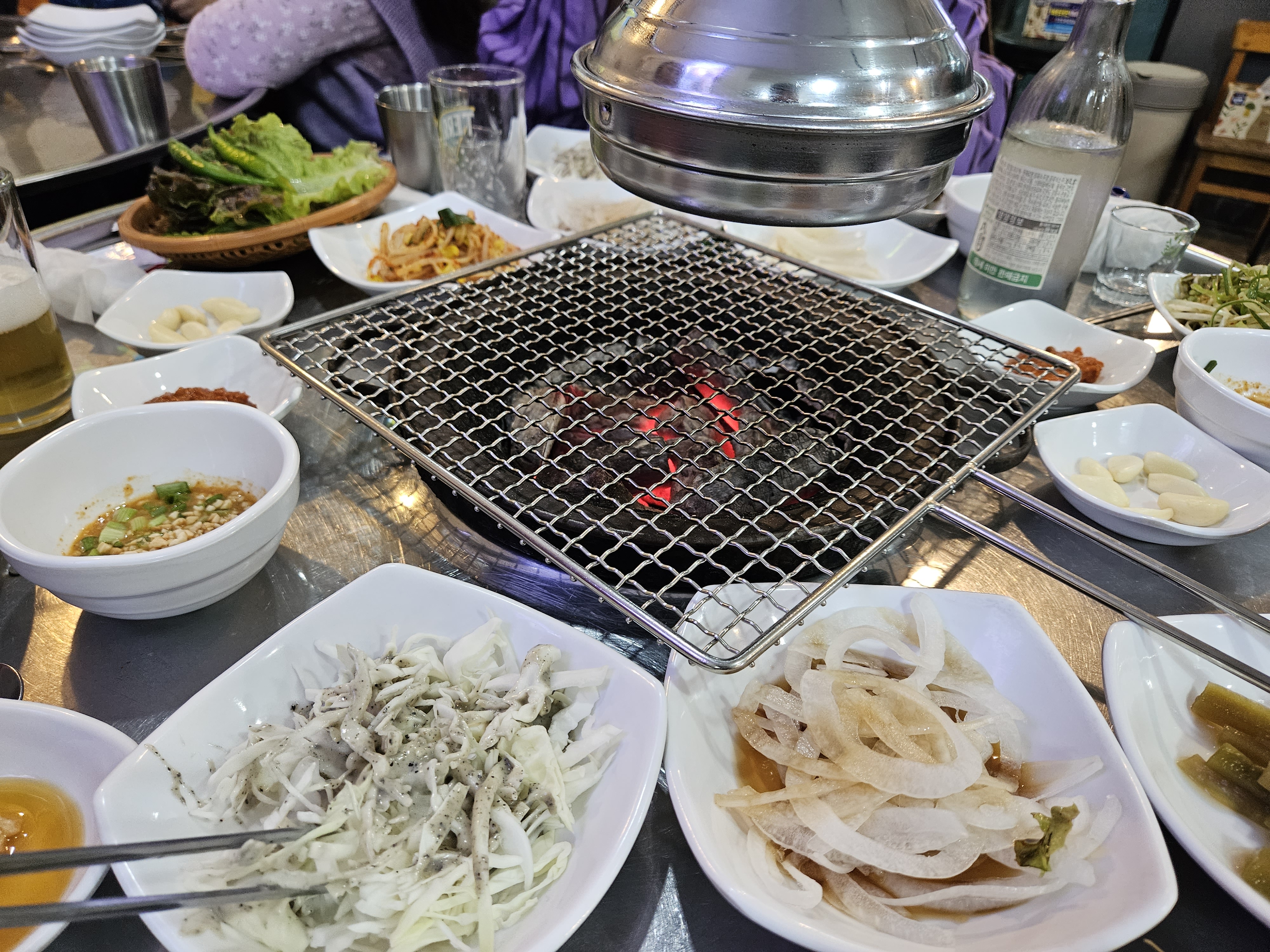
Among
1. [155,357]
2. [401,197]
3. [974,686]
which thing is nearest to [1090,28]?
[974,686]

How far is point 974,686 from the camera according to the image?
4.13 feet

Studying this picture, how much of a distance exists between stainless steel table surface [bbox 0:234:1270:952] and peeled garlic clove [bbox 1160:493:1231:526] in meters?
0.10

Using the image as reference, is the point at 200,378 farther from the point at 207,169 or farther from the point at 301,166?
the point at 301,166

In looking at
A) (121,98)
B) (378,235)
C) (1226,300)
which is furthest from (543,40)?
(1226,300)

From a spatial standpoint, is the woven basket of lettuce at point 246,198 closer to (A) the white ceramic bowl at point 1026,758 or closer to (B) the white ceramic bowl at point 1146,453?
(A) the white ceramic bowl at point 1026,758

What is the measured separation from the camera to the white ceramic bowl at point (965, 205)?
283 cm

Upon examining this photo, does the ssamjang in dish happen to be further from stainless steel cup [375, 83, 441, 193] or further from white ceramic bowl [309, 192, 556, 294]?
stainless steel cup [375, 83, 441, 193]

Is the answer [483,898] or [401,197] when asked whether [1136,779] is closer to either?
[483,898]

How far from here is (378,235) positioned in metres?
2.86

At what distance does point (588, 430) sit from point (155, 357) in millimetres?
1196

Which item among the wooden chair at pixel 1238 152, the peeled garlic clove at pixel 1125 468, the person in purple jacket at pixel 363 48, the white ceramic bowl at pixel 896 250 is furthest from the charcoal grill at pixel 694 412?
the wooden chair at pixel 1238 152

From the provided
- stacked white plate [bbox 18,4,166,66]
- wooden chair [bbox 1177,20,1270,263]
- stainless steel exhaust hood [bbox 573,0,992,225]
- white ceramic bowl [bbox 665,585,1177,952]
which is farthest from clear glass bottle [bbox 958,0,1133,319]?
wooden chair [bbox 1177,20,1270,263]

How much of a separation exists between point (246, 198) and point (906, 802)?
2745 millimetres

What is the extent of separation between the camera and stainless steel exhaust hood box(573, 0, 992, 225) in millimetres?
982
